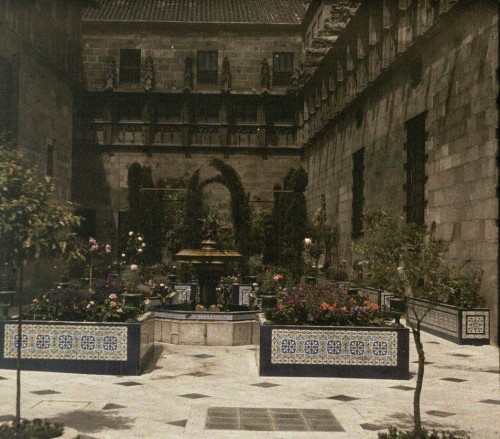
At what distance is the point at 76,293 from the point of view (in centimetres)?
1352

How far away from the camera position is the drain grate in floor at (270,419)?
8891mm

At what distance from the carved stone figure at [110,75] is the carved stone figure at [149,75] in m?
1.77

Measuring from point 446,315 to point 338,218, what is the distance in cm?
1471

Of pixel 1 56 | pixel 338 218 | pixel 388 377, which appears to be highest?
Result: pixel 1 56

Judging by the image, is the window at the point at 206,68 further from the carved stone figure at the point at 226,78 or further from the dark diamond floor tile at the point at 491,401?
the dark diamond floor tile at the point at 491,401

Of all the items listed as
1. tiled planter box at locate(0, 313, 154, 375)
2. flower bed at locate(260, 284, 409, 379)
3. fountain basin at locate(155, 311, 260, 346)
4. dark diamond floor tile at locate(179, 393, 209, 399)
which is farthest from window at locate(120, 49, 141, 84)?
dark diamond floor tile at locate(179, 393, 209, 399)

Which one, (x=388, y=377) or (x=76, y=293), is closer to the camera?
(x=388, y=377)

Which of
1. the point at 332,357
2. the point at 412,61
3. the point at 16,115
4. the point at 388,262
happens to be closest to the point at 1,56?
the point at 16,115

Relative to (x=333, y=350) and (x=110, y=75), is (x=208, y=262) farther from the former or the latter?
(x=110, y=75)

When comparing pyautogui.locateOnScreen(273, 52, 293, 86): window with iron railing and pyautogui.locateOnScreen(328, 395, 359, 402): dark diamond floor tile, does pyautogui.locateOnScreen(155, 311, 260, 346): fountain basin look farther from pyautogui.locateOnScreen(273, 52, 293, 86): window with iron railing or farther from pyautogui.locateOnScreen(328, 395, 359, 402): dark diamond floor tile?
pyautogui.locateOnScreen(273, 52, 293, 86): window with iron railing

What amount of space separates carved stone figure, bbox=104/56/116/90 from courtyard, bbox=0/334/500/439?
96.6 ft

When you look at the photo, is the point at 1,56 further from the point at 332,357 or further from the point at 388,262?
the point at 388,262

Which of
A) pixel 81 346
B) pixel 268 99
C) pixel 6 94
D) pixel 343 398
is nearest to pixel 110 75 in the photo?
pixel 268 99

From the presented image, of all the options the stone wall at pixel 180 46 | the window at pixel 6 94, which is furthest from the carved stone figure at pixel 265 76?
the window at pixel 6 94
